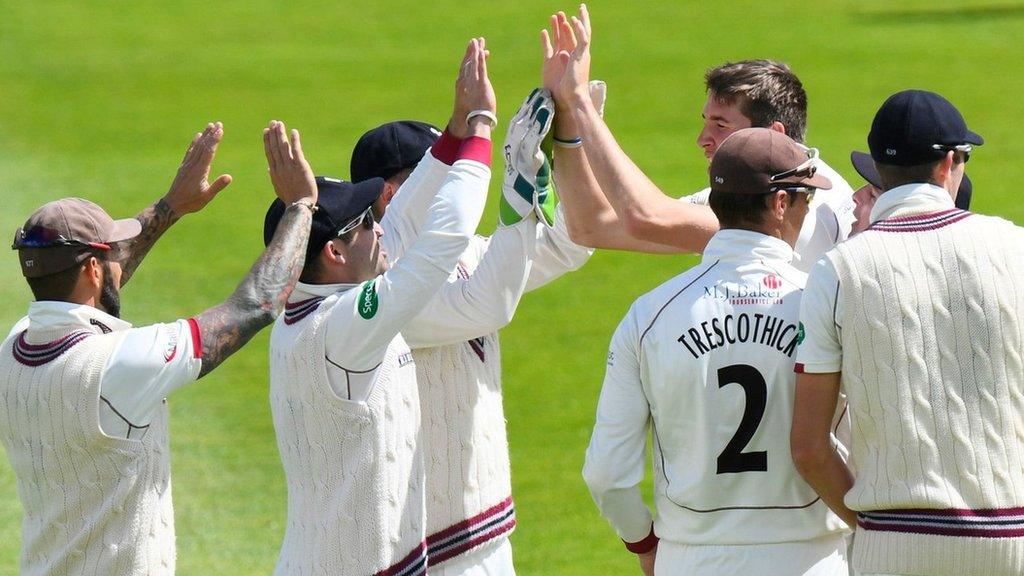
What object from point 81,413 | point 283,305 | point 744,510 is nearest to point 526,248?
point 283,305

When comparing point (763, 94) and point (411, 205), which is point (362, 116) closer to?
point (411, 205)

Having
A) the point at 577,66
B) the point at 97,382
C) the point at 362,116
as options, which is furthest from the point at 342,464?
the point at 362,116

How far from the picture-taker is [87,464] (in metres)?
3.94

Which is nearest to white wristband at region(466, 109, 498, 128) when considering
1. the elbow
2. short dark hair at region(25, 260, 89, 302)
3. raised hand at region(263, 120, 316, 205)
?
raised hand at region(263, 120, 316, 205)

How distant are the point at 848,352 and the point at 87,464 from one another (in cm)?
200

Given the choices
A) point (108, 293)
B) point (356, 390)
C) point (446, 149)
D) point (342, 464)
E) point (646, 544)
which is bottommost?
point (646, 544)

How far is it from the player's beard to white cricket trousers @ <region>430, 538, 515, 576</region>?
1.20 m

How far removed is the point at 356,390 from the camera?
3953mm

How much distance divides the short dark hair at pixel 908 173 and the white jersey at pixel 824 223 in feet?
1.40

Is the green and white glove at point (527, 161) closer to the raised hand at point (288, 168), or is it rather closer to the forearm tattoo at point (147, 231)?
the raised hand at point (288, 168)

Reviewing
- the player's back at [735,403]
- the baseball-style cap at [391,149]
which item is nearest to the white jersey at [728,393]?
the player's back at [735,403]

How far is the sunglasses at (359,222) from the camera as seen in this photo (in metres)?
4.16

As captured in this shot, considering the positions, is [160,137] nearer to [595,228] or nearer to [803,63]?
[803,63]

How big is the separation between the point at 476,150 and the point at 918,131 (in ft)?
3.98
